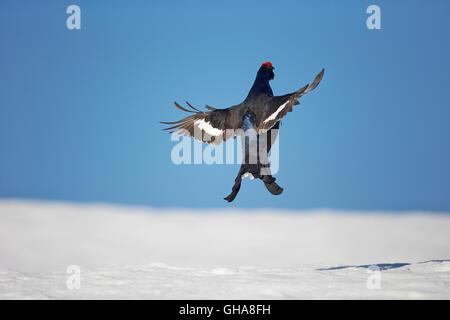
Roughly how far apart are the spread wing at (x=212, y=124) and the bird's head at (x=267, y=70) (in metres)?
1.01

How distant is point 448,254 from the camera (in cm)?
1980

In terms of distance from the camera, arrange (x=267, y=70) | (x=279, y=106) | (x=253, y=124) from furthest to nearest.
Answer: (x=267, y=70) < (x=253, y=124) < (x=279, y=106)

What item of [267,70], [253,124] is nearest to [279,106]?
[253,124]

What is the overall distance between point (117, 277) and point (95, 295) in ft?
4.75

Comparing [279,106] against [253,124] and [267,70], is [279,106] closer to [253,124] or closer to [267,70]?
[253,124]

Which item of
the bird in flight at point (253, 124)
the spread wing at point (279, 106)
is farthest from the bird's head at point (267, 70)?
the spread wing at point (279, 106)

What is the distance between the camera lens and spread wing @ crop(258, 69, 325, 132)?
8.34 metres

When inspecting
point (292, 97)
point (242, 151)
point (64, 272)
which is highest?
point (292, 97)

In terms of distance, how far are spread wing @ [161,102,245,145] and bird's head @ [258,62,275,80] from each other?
101 cm

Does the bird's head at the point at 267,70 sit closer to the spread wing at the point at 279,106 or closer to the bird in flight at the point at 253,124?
the bird in flight at the point at 253,124

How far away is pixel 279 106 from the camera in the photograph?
8.84 metres

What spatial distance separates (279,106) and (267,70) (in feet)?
6.03
